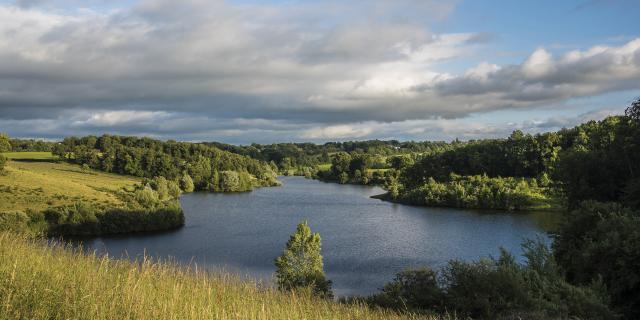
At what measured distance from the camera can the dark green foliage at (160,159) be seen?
130500 mm

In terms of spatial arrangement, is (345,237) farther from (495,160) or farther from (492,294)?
(495,160)

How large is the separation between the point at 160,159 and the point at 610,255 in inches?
4992

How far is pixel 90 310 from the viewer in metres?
5.34

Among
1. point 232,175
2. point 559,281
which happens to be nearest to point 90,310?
point 559,281

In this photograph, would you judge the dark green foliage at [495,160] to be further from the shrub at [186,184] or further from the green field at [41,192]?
the green field at [41,192]

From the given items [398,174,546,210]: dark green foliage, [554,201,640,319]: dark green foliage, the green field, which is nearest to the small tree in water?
[554,201,640,319]: dark green foliage

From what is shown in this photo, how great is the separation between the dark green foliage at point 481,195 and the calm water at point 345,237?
6289 millimetres

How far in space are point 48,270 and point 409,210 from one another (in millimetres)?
90135

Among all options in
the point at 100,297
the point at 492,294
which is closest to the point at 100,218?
the point at 492,294

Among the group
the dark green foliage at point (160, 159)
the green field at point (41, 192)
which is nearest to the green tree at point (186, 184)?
the dark green foliage at point (160, 159)

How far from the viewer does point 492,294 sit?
18.9m

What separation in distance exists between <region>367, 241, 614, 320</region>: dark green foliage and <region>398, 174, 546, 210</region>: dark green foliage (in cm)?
7494

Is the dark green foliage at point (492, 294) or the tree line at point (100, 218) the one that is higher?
the dark green foliage at point (492, 294)

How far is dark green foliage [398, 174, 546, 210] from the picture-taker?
3679 inches
